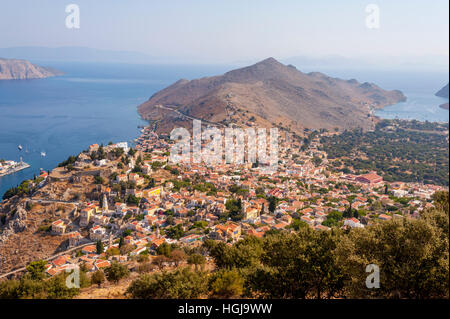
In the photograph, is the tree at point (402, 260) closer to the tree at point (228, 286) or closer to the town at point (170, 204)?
the tree at point (228, 286)

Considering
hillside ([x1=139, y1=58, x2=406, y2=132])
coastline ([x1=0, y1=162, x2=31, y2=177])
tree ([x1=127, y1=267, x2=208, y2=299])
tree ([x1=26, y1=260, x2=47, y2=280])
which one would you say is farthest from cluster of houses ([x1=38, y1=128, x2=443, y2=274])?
hillside ([x1=139, y1=58, x2=406, y2=132])

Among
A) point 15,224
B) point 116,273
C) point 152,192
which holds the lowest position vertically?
point 15,224

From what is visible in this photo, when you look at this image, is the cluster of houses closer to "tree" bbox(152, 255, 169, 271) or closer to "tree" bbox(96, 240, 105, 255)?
"tree" bbox(96, 240, 105, 255)

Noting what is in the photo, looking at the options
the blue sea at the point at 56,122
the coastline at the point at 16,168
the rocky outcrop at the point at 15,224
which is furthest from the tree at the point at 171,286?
the coastline at the point at 16,168

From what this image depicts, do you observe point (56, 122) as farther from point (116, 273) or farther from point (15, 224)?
point (116, 273)

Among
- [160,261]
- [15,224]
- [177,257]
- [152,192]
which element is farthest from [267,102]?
[160,261]
